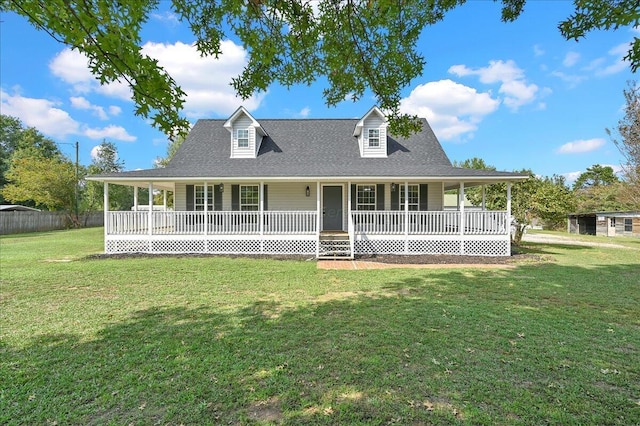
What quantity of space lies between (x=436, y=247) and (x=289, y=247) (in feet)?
19.5

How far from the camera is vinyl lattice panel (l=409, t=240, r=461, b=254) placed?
12406mm

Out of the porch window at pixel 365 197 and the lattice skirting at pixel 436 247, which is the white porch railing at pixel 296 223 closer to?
the lattice skirting at pixel 436 247

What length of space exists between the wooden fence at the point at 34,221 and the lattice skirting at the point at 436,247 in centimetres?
2731

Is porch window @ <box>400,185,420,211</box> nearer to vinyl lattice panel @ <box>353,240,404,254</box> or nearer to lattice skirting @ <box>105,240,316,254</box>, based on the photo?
vinyl lattice panel @ <box>353,240,404,254</box>

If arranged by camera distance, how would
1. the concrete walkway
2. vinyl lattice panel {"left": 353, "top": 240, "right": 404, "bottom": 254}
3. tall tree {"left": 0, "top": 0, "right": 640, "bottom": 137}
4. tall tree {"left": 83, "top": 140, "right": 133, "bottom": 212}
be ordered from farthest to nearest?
tall tree {"left": 83, "top": 140, "right": 133, "bottom": 212} < vinyl lattice panel {"left": 353, "top": 240, "right": 404, "bottom": 254} < the concrete walkway < tall tree {"left": 0, "top": 0, "right": 640, "bottom": 137}

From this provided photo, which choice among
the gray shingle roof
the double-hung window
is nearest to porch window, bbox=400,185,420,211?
the gray shingle roof

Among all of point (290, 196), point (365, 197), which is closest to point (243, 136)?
point (290, 196)

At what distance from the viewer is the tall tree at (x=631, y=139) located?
17.2 meters

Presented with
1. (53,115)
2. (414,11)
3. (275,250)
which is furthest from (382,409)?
(53,115)

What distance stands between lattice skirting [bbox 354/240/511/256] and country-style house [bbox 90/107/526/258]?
0.13ft

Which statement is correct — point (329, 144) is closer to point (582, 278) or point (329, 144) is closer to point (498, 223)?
point (498, 223)

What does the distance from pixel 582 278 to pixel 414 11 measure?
848cm

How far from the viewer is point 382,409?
279 cm

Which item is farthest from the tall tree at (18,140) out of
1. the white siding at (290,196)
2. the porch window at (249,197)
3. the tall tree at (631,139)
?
the tall tree at (631,139)
